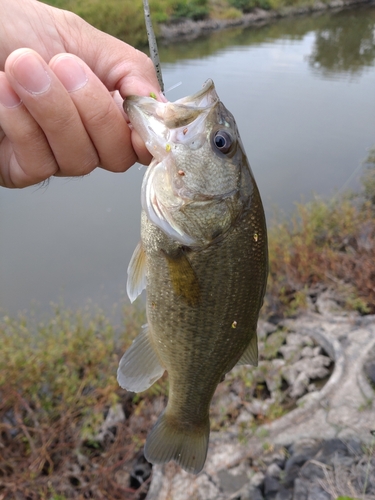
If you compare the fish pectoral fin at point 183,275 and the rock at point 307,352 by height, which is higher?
the fish pectoral fin at point 183,275

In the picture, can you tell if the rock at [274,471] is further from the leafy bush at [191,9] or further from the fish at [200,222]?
the leafy bush at [191,9]

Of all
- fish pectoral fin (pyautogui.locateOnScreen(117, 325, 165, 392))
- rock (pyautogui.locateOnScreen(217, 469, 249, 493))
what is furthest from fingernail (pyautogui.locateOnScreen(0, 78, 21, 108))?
rock (pyautogui.locateOnScreen(217, 469, 249, 493))

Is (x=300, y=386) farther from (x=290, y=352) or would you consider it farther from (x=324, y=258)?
(x=324, y=258)

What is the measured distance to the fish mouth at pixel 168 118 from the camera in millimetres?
1409

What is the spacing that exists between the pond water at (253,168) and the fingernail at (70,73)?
2.12 meters

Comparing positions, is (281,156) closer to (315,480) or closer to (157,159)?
(315,480)

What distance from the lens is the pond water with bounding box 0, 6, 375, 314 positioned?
18.6 ft

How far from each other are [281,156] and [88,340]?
6373mm

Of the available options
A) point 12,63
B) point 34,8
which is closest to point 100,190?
point 34,8

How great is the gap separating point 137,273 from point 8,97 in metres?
0.82

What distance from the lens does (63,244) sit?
20.5 feet

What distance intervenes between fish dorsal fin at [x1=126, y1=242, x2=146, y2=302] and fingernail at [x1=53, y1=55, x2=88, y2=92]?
65 centimetres

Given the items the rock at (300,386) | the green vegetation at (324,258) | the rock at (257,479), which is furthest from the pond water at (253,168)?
the rock at (257,479)

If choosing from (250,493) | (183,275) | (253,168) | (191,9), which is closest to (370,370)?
(250,493)
